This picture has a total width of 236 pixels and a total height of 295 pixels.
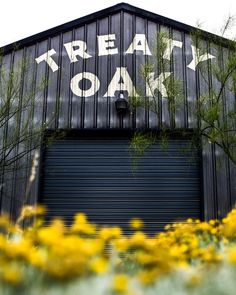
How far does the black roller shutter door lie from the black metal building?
2 centimetres

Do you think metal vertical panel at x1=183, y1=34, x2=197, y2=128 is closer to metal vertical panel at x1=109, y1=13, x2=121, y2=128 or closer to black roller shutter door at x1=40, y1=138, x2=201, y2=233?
black roller shutter door at x1=40, y1=138, x2=201, y2=233

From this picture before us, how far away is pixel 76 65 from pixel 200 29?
126 inches

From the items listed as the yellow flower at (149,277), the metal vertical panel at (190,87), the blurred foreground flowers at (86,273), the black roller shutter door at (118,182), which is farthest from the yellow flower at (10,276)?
the metal vertical panel at (190,87)

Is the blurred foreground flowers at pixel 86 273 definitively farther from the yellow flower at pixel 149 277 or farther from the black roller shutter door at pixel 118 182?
the black roller shutter door at pixel 118 182

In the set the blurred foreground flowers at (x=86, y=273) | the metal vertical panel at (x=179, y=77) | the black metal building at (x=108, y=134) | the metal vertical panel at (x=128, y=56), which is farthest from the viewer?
the metal vertical panel at (x=128, y=56)

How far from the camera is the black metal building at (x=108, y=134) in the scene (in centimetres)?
1046

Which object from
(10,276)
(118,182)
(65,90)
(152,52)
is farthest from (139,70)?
(10,276)

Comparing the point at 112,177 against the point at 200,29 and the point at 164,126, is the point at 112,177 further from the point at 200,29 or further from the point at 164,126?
the point at 200,29

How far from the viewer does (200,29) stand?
10039 mm

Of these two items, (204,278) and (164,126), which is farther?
(164,126)

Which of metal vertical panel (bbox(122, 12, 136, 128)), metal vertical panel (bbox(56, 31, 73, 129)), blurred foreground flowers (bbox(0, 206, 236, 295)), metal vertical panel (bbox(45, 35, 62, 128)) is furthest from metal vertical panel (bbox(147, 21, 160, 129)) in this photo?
blurred foreground flowers (bbox(0, 206, 236, 295))

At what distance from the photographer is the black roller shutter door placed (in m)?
10.5

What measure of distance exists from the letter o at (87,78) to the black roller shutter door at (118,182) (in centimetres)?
116

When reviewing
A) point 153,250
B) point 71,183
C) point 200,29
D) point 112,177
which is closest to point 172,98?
point 200,29
